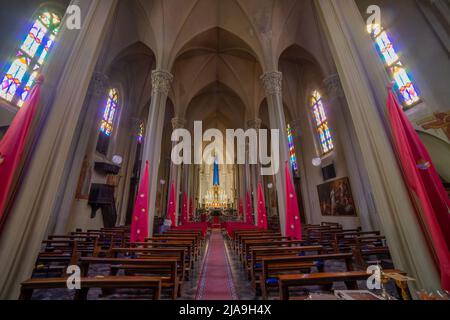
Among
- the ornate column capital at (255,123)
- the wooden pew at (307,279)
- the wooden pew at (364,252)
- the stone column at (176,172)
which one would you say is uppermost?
the ornate column capital at (255,123)

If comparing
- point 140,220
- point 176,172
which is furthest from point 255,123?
point 140,220

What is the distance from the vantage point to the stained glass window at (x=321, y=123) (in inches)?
451

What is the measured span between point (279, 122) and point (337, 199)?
603cm

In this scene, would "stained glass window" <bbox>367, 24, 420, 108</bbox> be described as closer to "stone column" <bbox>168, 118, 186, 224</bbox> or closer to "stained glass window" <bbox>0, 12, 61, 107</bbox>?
"stone column" <bbox>168, 118, 186, 224</bbox>

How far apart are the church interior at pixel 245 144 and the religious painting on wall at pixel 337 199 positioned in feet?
0.27

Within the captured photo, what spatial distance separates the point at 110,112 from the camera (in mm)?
11555

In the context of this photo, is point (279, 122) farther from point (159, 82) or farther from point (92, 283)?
point (92, 283)

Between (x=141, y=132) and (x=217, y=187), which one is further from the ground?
(x=141, y=132)

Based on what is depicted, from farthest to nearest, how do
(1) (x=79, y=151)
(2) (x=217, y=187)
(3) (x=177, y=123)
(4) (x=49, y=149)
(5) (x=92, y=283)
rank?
1. (2) (x=217, y=187)
2. (3) (x=177, y=123)
3. (1) (x=79, y=151)
4. (4) (x=49, y=149)
5. (5) (x=92, y=283)

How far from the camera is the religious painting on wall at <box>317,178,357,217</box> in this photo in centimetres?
937

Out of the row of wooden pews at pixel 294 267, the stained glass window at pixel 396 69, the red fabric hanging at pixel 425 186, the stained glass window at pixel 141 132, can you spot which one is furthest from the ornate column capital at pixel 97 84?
the stained glass window at pixel 396 69

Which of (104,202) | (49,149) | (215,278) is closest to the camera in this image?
(49,149)

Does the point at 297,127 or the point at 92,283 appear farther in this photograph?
the point at 297,127

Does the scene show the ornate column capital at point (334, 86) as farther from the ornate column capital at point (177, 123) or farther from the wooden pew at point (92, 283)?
the wooden pew at point (92, 283)
